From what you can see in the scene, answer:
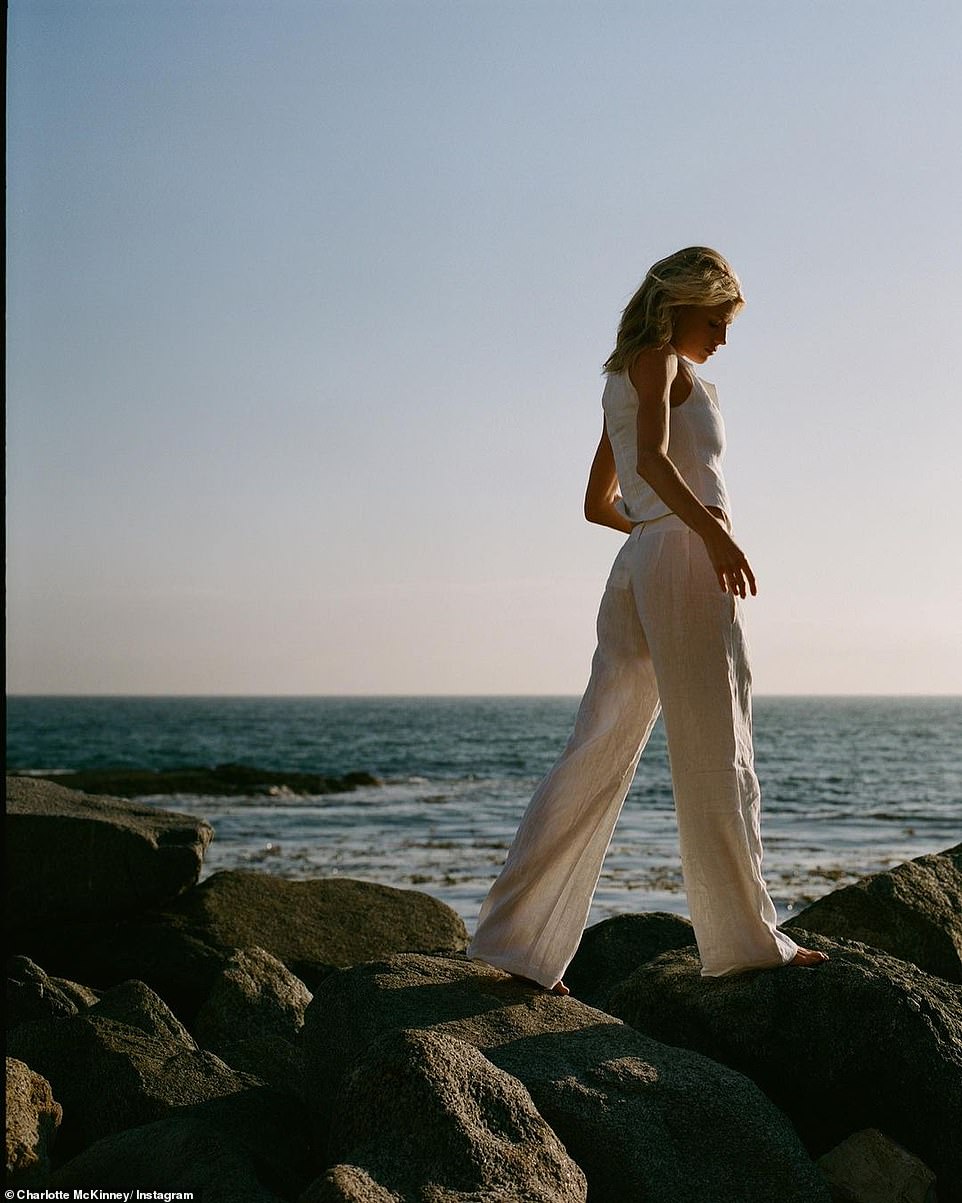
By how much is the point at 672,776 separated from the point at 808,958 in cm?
77

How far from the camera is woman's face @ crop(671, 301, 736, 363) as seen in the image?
14.1 ft

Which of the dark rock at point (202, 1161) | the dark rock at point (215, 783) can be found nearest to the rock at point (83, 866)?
the dark rock at point (202, 1161)

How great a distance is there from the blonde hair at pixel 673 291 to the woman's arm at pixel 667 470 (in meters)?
0.07

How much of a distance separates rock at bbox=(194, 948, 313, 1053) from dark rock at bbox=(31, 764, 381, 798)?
65.6 feet

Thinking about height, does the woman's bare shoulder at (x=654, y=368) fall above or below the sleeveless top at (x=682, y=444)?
above

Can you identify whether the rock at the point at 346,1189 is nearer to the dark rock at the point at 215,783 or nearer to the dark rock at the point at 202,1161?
the dark rock at the point at 202,1161

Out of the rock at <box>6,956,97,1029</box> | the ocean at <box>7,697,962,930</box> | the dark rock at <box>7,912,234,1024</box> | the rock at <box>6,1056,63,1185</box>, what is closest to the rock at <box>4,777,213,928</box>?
the dark rock at <box>7,912,234,1024</box>

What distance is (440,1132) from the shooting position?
2.98 m

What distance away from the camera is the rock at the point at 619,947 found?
625 centimetres

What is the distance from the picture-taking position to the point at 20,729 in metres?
70.2

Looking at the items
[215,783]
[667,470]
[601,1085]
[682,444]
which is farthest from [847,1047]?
[215,783]

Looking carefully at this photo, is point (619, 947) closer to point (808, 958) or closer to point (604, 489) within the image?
point (808, 958)

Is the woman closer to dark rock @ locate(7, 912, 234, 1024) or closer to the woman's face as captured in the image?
the woman's face

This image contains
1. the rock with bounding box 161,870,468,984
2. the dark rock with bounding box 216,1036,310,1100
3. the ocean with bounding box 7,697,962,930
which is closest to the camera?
the dark rock with bounding box 216,1036,310,1100
